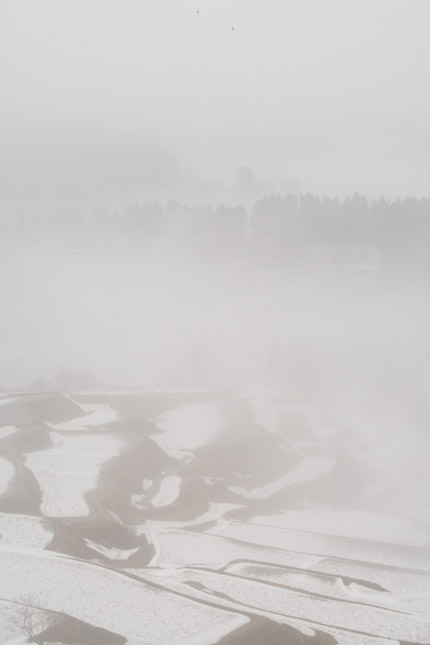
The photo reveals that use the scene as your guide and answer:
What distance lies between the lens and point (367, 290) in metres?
177

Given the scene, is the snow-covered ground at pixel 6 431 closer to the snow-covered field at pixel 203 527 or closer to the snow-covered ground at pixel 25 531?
the snow-covered field at pixel 203 527

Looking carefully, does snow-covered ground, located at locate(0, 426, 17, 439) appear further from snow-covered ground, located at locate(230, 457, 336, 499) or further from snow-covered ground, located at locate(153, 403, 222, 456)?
snow-covered ground, located at locate(230, 457, 336, 499)

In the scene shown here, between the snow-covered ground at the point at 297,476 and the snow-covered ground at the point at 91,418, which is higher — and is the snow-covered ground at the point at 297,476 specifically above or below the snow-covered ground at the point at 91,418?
below

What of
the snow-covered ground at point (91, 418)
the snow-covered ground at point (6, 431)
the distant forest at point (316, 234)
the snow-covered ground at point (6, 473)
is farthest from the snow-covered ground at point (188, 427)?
the distant forest at point (316, 234)

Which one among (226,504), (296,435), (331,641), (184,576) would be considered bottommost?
(296,435)

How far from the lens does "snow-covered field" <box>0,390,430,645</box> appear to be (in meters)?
25.6

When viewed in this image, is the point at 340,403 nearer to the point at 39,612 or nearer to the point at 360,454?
the point at 360,454

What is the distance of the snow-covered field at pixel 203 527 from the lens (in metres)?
25.6

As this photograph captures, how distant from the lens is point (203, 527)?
1801 inches

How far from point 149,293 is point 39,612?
514 ft

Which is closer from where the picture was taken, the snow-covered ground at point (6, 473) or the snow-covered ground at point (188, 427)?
the snow-covered ground at point (6, 473)

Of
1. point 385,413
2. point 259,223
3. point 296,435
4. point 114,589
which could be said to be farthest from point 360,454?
point 259,223

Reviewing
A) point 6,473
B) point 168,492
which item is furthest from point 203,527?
point 6,473

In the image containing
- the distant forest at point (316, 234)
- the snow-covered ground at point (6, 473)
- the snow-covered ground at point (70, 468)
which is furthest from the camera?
the distant forest at point (316, 234)
